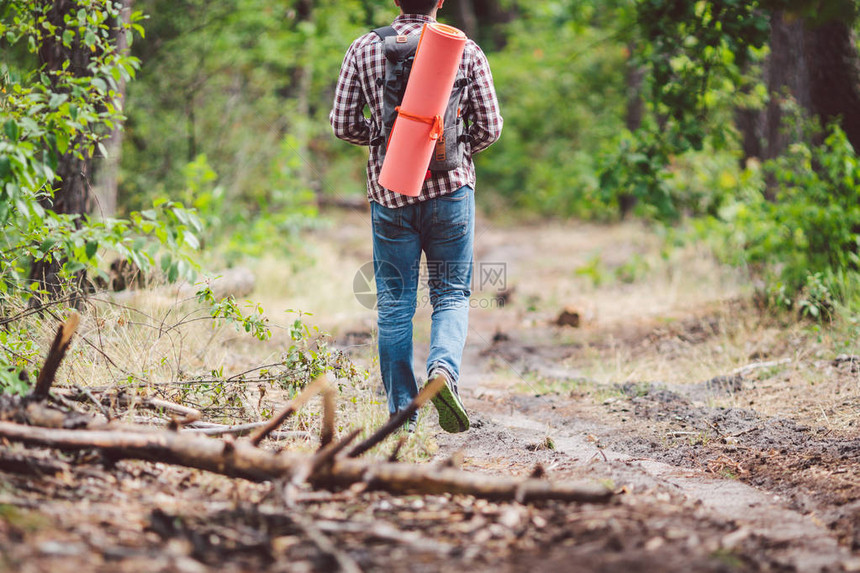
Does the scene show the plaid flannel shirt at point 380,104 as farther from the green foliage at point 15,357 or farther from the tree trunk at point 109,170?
the tree trunk at point 109,170

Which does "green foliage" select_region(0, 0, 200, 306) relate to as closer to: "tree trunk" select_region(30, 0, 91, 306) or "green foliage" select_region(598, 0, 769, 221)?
"tree trunk" select_region(30, 0, 91, 306)

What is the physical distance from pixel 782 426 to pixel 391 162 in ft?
7.55

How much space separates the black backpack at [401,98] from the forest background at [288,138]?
0.95 m

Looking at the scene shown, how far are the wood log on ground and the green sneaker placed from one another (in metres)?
0.73

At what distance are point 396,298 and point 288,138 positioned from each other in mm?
5902

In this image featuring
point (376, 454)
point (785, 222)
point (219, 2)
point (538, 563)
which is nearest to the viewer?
point (538, 563)

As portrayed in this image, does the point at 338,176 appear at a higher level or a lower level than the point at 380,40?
lower

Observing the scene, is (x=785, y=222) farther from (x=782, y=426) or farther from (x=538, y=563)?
(x=538, y=563)

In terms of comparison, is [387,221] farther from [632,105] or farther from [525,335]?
[632,105]

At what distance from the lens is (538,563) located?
5.85 ft

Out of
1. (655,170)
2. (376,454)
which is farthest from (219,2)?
(376,454)

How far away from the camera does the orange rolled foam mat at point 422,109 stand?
9.29ft

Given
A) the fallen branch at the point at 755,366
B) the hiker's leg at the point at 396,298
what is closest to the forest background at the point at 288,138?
the fallen branch at the point at 755,366

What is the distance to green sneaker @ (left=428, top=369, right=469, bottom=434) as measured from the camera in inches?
116
